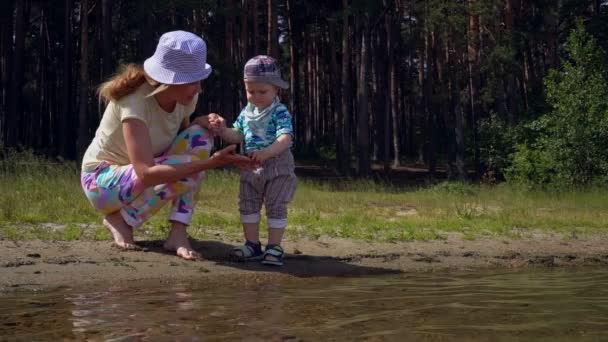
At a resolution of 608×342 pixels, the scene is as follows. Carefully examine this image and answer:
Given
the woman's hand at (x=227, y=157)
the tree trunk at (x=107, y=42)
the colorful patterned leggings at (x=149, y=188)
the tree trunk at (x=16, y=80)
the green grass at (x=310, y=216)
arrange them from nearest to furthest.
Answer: the woman's hand at (x=227, y=157), the colorful patterned leggings at (x=149, y=188), the green grass at (x=310, y=216), the tree trunk at (x=107, y=42), the tree trunk at (x=16, y=80)

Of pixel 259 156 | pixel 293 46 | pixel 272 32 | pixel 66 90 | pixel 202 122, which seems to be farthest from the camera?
pixel 293 46

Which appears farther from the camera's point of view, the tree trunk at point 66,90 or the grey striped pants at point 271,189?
the tree trunk at point 66,90

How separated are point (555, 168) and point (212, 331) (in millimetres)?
21216

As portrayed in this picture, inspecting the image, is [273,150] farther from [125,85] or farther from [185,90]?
[125,85]

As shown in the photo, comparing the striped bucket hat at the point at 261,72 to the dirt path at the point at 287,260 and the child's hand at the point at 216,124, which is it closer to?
the child's hand at the point at 216,124

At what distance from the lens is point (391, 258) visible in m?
7.23

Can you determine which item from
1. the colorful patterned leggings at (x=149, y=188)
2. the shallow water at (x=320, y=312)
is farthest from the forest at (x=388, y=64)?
the shallow water at (x=320, y=312)

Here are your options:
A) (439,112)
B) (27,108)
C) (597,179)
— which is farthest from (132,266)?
(27,108)

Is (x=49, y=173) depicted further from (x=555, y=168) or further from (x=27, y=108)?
(x=27, y=108)

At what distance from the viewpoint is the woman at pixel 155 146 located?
586 centimetres

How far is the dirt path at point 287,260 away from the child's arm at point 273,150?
0.82 meters

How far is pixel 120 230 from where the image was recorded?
6.47m

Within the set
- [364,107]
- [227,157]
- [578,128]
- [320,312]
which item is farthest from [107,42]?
[320,312]

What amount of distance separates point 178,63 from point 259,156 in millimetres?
863
